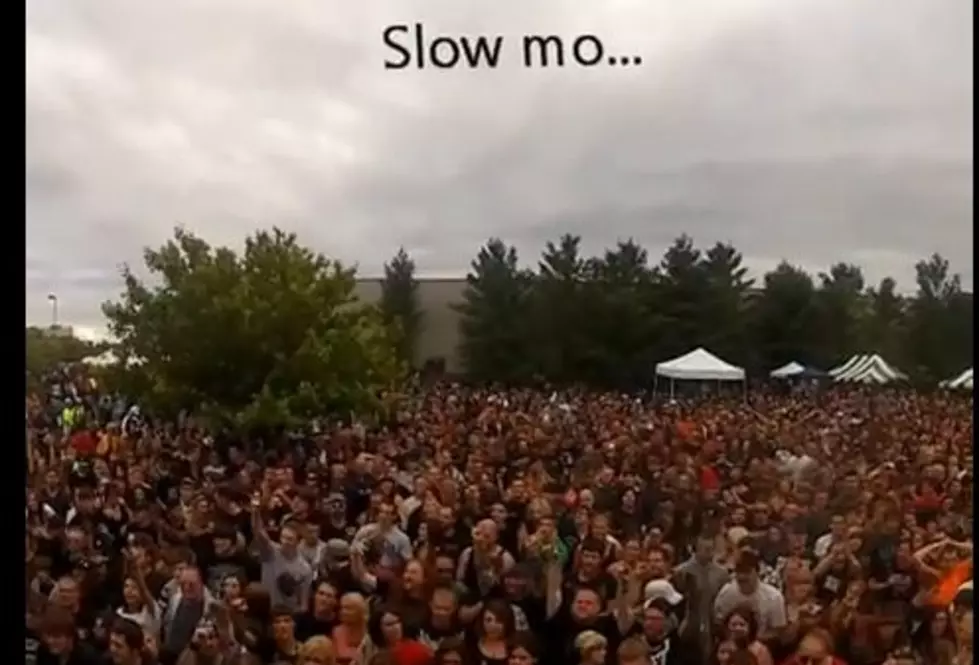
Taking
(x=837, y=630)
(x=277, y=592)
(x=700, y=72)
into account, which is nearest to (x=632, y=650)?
(x=837, y=630)

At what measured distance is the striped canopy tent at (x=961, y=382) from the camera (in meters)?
1.55

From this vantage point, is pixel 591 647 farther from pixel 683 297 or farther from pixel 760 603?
pixel 683 297

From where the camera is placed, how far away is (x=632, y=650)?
1.59 metres

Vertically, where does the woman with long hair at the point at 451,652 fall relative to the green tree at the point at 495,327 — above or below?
below

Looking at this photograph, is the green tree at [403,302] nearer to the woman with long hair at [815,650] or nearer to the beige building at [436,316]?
the beige building at [436,316]

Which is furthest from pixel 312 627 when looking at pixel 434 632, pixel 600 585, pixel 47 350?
pixel 47 350

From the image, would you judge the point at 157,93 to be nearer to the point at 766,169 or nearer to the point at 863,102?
the point at 766,169

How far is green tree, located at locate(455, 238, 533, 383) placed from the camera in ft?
5.30

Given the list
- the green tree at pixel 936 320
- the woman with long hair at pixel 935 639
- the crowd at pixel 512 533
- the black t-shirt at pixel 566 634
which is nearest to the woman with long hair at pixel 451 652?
the crowd at pixel 512 533

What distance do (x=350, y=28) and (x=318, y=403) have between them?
0.48m

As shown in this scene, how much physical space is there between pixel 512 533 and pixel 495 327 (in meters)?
0.27

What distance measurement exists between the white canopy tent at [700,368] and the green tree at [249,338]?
0.35m

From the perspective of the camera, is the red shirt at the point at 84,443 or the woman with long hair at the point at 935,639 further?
the red shirt at the point at 84,443

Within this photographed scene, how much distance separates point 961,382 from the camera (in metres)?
1.55
